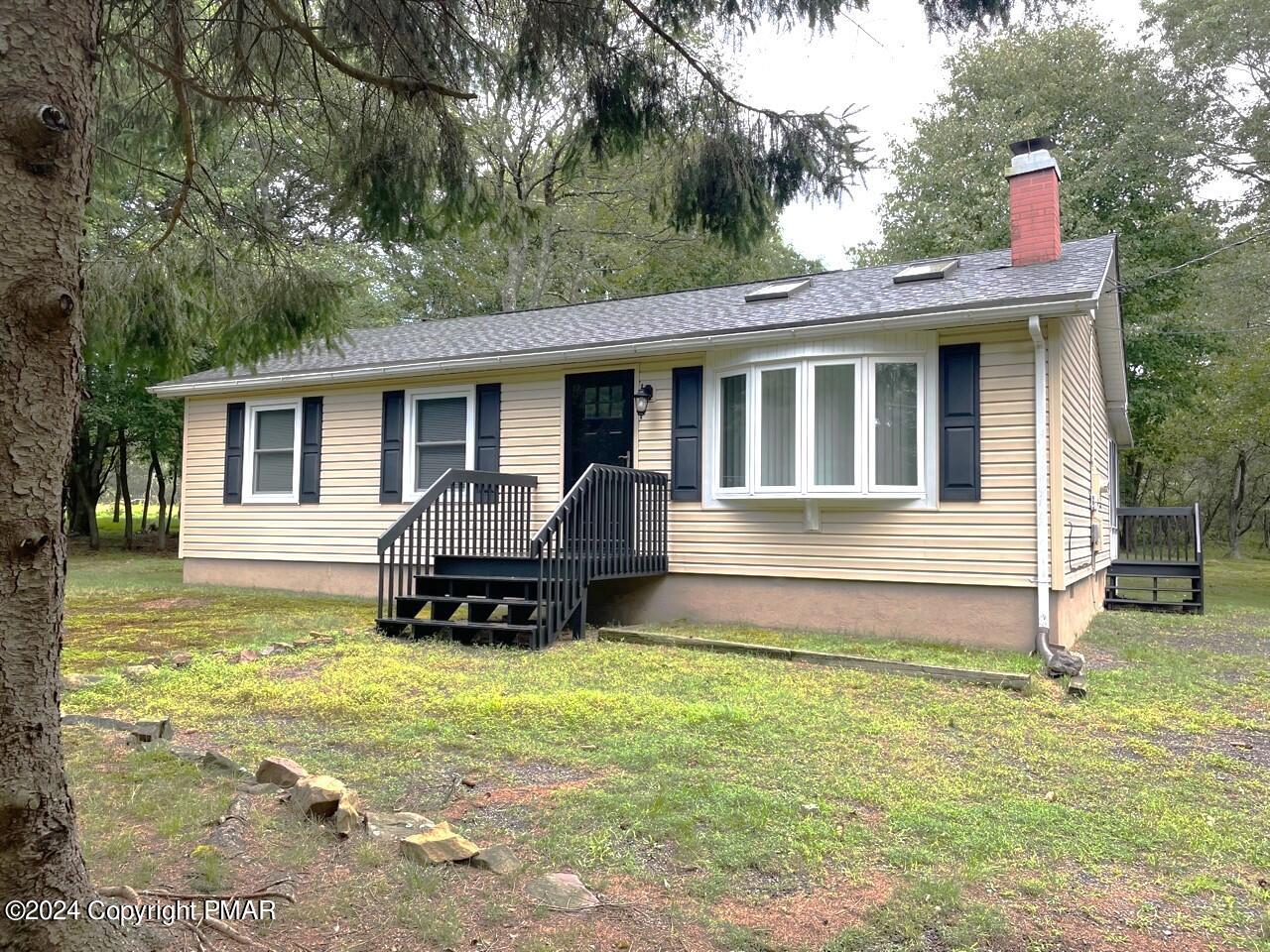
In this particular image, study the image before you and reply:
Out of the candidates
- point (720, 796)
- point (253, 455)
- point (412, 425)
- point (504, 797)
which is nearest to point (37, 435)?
point (504, 797)

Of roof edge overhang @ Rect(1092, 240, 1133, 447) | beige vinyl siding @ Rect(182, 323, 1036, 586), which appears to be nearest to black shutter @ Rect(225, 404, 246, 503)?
beige vinyl siding @ Rect(182, 323, 1036, 586)

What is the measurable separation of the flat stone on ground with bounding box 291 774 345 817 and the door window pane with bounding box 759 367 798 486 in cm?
529

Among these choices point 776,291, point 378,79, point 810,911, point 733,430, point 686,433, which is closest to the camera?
point 810,911

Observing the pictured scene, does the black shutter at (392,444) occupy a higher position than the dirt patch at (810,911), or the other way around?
the black shutter at (392,444)

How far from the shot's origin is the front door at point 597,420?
8656 millimetres

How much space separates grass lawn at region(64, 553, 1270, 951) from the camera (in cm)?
226

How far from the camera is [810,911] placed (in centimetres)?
229

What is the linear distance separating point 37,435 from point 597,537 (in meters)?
5.63

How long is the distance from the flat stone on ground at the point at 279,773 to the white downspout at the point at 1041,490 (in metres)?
5.49

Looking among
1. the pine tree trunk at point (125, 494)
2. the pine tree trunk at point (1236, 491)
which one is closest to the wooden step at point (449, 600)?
the pine tree trunk at point (125, 494)

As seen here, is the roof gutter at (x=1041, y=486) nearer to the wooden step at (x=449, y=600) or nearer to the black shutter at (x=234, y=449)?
the wooden step at (x=449, y=600)

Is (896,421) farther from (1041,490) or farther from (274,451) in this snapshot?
(274,451)

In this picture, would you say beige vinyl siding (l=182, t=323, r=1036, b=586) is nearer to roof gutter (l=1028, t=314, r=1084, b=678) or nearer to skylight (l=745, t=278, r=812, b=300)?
roof gutter (l=1028, t=314, r=1084, b=678)

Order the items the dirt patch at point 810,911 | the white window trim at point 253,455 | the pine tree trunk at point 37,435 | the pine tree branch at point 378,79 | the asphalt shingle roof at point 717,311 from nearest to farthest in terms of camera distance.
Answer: the pine tree trunk at point 37,435
the dirt patch at point 810,911
the pine tree branch at point 378,79
the asphalt shingle roof at point 717,311
the white window trim at point 253,455
